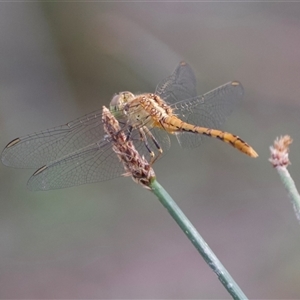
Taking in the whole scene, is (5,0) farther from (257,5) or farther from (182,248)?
(182,248)

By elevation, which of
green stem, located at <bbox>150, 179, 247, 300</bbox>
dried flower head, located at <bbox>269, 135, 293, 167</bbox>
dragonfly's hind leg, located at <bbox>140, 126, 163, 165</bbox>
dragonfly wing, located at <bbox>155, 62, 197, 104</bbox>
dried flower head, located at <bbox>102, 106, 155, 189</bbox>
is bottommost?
green stem, located at <bbox>150, 179, 247, 300</bbox>

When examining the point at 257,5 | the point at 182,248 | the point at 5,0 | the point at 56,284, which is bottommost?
the point at 182,248

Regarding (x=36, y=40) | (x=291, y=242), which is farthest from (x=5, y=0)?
(x=291, y=242)

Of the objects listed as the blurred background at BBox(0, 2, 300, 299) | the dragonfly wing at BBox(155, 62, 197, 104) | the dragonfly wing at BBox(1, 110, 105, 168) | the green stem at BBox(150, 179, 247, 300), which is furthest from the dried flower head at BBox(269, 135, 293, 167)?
the blurred background at BBox(0, 2, 300, 299)

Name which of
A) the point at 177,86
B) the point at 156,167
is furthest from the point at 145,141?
the point at 156,167

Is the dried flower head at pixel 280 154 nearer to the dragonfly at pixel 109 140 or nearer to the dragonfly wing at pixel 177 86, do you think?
the dragonfly at pixel 109 140

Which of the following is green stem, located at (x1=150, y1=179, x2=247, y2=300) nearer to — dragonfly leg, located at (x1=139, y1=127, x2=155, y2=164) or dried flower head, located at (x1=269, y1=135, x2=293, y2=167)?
dried flower head, located at (x1=269, y1=135, x2=293, y2=167)

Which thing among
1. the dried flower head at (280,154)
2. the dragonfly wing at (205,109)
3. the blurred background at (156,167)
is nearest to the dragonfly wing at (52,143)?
the dragonfly wing at (205,109)
